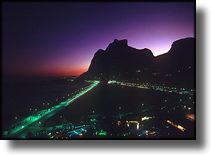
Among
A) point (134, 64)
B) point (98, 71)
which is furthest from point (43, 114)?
point (134, 64)

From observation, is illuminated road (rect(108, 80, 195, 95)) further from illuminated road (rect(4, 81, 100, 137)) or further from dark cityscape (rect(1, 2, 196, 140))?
illuminated road (rect(4, 81, 100, 137))

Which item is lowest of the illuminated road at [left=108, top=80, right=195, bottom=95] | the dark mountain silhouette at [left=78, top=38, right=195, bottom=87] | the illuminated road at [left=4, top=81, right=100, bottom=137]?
the illuminated road at [left=4, top=81, right=100, bottom=137]

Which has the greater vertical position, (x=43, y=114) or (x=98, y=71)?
(x=98, y=71)

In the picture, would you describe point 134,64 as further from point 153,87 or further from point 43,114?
point 43,114

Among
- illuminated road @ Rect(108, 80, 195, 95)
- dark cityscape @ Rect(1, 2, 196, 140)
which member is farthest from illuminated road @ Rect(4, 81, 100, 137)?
illuminated road @ Rect(108, 80, 195, 95)

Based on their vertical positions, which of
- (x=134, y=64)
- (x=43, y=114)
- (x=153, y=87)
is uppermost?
(x=134, y=64)

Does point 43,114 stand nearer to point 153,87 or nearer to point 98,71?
point 98,71
